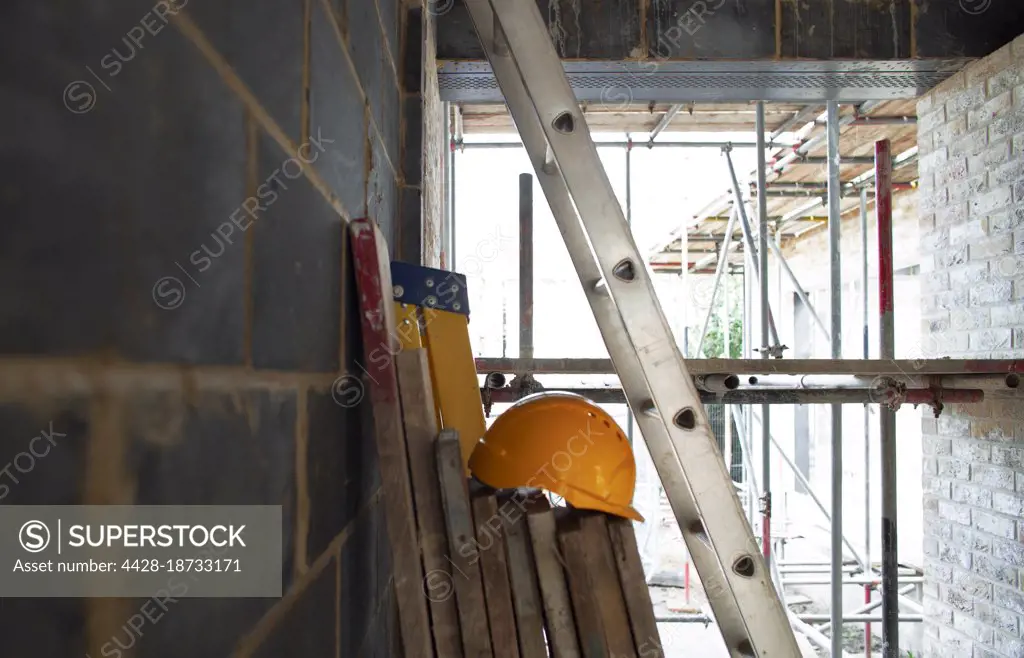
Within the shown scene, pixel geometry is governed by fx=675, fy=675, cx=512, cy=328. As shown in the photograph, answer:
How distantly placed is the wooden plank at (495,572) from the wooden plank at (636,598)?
21 centimetres

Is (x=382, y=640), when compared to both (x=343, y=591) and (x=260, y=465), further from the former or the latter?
(x=260, y=465)

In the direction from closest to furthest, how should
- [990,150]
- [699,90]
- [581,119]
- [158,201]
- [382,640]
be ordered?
1. [158,201]
2. [581,119]
3. [382,640]
4. [990,150]
5. [699,90]

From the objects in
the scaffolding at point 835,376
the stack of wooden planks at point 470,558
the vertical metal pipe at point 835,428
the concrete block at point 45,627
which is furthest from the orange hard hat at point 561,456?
the vertical metal pipe at point 835,428

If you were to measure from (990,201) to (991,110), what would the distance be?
421mm

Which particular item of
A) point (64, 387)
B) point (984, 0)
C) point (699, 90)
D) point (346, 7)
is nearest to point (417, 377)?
point (346, 7)

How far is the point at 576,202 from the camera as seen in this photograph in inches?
43.8

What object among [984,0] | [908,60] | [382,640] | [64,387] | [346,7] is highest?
[984,0]

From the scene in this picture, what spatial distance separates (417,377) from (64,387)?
A: 2.57ft

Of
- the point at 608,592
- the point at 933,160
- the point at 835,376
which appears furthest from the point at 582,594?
the point at 933,160

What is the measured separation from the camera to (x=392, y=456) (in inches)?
45.6

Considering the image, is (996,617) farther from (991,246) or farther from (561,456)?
(561,456)

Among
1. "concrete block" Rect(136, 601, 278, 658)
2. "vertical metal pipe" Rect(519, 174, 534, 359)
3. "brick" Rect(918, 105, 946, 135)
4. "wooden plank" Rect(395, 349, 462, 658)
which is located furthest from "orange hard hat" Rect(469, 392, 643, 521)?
"brick" Rect(918, 105, 946, 135)

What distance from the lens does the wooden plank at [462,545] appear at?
1162mm

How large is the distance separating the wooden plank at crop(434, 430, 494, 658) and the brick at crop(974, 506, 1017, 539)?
298 cm
